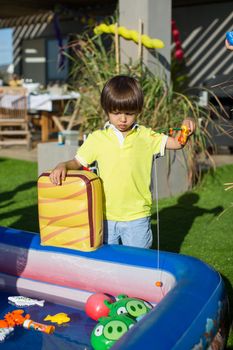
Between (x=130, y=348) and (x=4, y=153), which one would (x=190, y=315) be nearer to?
(x=130, y=348)

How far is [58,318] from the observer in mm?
2809

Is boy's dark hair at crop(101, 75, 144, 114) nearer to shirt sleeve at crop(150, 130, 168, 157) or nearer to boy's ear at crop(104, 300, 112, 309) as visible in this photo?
shirt sleeve at crop(150, 130, 168, 157)

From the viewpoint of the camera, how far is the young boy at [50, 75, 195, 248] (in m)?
2.89

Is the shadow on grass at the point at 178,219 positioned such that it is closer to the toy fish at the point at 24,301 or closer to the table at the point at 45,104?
the toy fish at the point at 24,301

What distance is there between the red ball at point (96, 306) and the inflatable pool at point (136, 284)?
3.5 inches

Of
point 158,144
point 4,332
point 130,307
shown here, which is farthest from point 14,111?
point 130,307

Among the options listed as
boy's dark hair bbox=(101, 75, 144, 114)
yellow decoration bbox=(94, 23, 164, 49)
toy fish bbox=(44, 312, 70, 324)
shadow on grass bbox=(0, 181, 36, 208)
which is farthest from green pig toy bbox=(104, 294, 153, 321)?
yellow decoration bbox=(94, 23, 164, 49)

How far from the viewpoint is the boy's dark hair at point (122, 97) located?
2.76m

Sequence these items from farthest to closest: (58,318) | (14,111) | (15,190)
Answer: (14,111), (15,190), (58,318)

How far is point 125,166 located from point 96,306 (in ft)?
2.52

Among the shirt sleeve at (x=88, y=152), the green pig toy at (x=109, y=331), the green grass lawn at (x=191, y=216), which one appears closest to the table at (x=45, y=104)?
the green grass lawn at (x=191, y=216)

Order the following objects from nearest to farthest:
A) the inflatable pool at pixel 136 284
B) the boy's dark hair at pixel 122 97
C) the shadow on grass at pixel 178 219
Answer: the inflatable pool at pixel 136 284, the boy's dark hair at pixel 122 97, the shadow on grass at pixel 178 219

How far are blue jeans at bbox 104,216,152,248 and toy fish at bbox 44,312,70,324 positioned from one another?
0.50 meters

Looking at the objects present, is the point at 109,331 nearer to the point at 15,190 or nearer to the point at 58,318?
the point at 58,318
